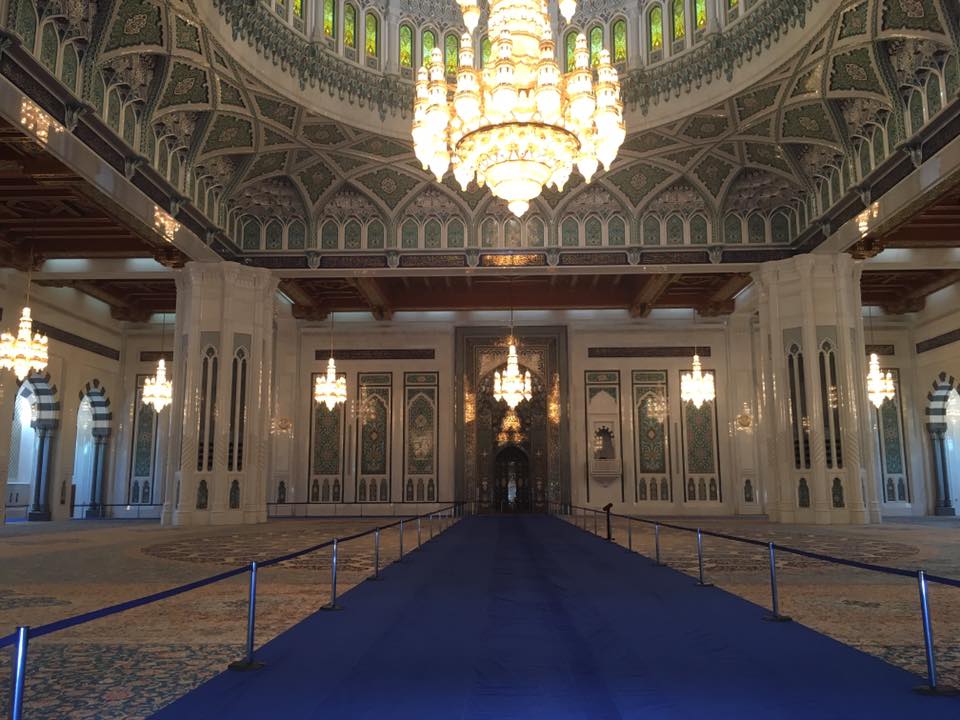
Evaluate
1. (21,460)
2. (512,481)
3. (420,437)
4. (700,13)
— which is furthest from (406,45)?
(21,460)

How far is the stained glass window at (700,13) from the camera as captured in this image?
12258mm

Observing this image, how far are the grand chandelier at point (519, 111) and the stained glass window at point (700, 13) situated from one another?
5.74 meters

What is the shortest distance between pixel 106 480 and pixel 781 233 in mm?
15668

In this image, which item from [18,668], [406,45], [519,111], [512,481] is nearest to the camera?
[18,668]

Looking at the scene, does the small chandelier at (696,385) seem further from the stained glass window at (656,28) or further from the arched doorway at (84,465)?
the arched doorway at (84,465)

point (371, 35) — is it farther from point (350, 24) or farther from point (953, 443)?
point (953, 443)

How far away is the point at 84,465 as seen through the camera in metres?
19.1

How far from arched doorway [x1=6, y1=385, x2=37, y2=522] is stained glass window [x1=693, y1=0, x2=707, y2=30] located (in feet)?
53.6

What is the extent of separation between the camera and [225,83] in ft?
36.9

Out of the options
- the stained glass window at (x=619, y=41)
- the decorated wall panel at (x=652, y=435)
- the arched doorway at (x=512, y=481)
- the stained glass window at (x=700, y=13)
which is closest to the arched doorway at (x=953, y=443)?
the decorated wall panel at (x=652, y=435)

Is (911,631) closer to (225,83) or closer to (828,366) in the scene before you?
(828,366)

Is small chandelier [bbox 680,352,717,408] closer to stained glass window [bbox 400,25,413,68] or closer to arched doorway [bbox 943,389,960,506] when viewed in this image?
arched doorway [bbox 943,389,960,506]

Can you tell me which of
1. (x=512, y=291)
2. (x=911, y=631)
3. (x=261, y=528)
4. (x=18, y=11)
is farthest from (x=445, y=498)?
(x=911, y=631)

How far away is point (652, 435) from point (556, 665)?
1538 cm
